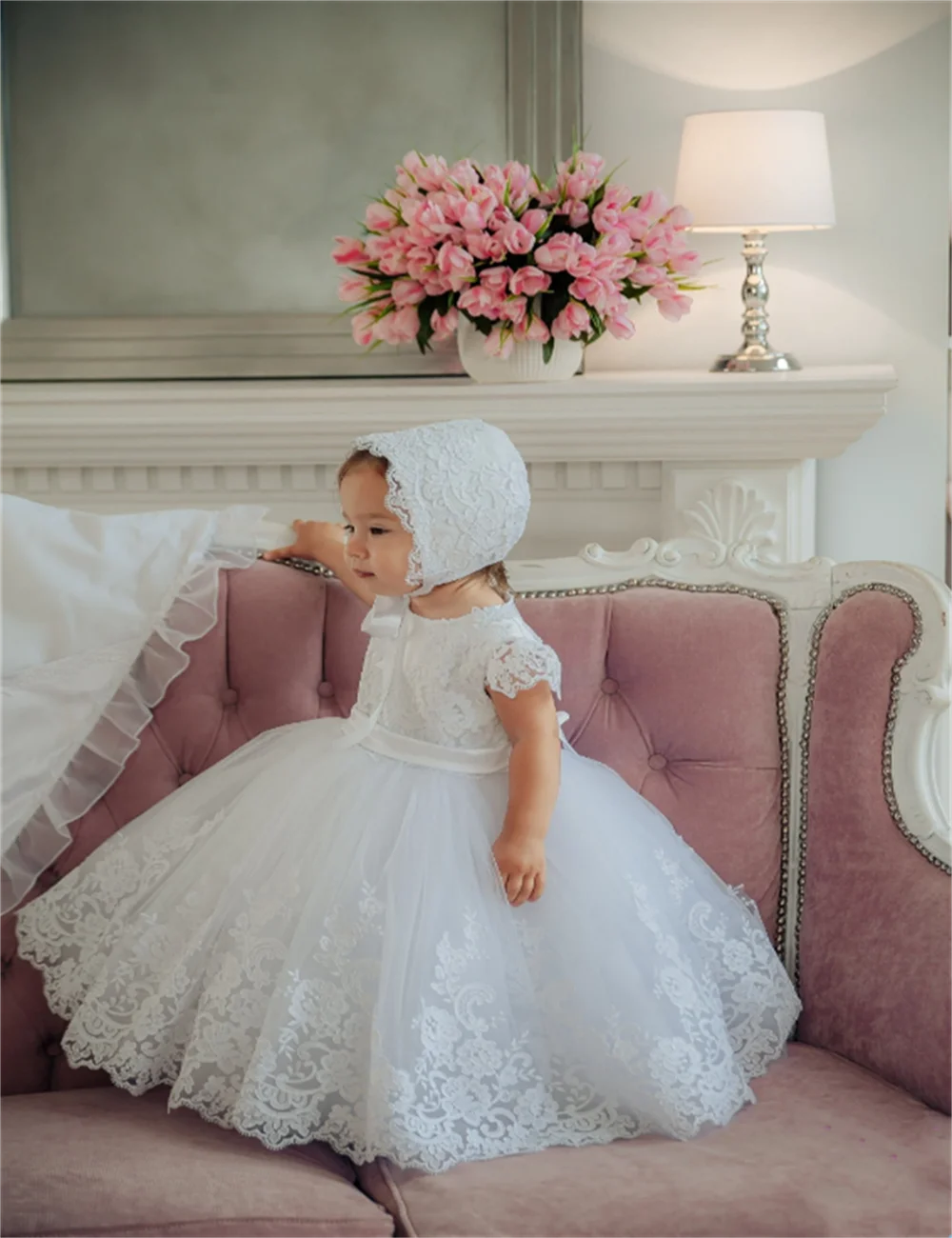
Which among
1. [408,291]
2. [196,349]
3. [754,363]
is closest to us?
[408,291]

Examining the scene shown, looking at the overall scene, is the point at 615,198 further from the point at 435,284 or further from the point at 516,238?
the point at 435,284

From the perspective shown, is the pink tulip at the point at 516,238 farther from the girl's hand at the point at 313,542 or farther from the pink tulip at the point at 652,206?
the girl's hand at the point at 313,542

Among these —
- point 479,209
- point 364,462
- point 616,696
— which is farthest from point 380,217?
point 616,696

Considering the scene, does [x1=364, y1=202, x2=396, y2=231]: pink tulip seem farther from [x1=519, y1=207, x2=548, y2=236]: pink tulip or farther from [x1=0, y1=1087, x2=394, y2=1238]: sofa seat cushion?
[x1=0, y1=1087, x2=394, y2=1238]: sofa seat cushion

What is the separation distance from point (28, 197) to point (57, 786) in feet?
4.13

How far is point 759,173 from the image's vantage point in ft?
7.73

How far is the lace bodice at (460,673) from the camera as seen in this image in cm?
165

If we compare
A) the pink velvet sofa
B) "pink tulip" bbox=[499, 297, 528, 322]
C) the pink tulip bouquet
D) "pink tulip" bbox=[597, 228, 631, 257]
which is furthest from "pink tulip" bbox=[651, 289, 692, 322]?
the pink velvet sofa

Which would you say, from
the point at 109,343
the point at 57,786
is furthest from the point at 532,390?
the point at 57,786

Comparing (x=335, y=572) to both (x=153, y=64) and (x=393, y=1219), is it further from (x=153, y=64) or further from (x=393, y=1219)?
(x=153, y=64)

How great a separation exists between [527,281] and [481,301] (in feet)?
0.25

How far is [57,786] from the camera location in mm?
1797

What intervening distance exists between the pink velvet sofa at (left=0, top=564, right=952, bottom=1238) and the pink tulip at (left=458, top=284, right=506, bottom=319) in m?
0.55

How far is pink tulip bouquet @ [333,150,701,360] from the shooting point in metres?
2.20
